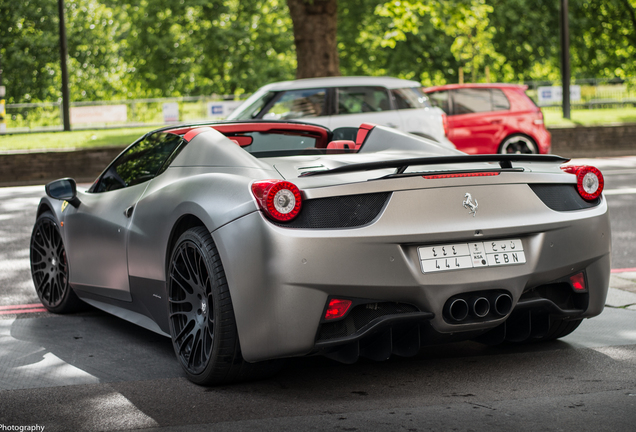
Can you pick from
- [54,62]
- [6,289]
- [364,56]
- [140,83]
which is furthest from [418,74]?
[6,289]

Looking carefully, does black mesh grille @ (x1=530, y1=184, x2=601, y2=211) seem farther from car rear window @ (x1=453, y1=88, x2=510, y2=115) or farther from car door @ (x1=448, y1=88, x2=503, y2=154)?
car rear window @ (x1=453, y1=88, x2=510, y2=115)

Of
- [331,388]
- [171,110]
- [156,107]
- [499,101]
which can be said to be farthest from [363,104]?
[156,107]

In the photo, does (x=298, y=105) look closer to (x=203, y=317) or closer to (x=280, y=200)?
(x=203, y=317)

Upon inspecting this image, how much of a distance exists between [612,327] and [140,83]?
43.6 metres

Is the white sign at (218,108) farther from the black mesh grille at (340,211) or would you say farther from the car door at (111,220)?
the black mesh grille at (340,211)

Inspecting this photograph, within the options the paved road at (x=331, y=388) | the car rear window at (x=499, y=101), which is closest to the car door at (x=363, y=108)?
the car rear window at (x=499, y=101)

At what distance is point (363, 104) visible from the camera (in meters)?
13.8

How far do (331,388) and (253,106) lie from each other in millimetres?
9224

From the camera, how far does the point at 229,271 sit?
11.7ft

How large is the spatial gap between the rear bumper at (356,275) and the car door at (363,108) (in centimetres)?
986

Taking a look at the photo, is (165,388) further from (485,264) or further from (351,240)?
(485,264)

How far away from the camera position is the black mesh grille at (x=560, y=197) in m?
3.95

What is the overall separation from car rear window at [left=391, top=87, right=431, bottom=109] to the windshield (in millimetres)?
2135

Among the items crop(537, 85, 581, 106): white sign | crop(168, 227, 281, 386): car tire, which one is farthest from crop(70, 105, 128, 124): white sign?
crop(168, 227, 281, 386): car tire
